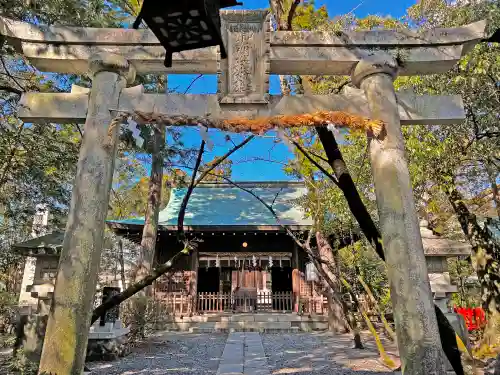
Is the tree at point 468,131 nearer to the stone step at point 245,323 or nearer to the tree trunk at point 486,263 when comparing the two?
the tree trunk at point 486,263

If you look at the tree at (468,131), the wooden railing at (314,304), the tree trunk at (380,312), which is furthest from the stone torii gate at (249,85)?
the wooden railing at (314,304)

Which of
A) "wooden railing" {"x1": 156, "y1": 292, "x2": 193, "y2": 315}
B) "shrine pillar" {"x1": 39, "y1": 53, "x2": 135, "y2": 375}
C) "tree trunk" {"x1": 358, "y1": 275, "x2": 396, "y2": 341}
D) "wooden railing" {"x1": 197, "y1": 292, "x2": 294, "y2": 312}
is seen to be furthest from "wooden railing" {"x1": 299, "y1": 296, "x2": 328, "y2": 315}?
"shrine pillar" {"x1": 39, "y1": 53, "x2": 135, "y2": 375}

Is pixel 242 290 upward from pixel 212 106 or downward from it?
downward

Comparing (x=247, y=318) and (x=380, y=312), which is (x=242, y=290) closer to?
(x=247, y=318)

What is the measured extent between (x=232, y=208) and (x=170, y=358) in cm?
882

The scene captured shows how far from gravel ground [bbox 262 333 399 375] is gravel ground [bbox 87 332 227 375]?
4.57 ft

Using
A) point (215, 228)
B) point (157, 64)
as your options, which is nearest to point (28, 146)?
point (157, 64)

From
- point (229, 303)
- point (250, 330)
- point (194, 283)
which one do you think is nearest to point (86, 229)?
point (250, 330)

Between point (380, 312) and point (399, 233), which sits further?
point (380, 312)

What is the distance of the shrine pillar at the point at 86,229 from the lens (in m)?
3.08

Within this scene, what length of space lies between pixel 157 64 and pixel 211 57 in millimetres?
641

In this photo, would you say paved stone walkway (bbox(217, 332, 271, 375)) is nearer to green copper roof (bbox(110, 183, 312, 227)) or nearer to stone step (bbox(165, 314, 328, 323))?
stone step (bbox(165, 314, 328, 323))

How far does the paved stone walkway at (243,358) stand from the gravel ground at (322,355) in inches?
9.5

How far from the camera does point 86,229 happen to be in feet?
11.0
